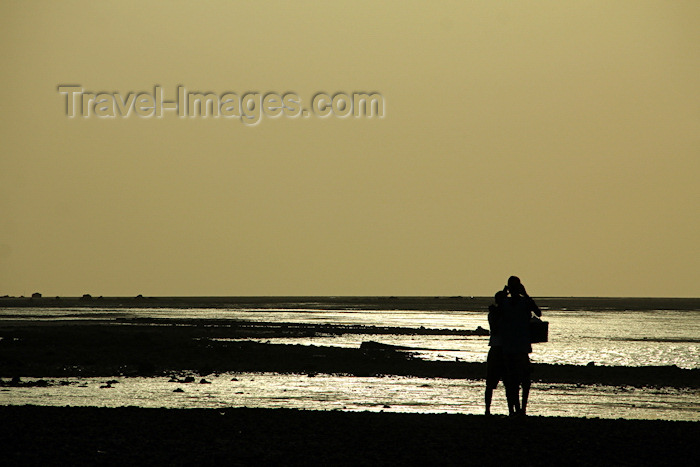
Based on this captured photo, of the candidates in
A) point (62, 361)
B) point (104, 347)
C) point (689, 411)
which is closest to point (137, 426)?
point (689, 411)

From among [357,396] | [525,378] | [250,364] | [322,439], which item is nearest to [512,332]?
[525,378]

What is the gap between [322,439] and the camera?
50.2ft

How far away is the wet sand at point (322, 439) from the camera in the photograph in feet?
43.8

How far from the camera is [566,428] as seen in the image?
17.0 metres

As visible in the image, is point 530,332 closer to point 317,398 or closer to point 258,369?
point 317,398

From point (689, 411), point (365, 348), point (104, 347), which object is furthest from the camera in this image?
point (365, 348)

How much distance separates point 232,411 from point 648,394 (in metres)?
22.2

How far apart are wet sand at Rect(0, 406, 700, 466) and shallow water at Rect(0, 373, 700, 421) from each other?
27.5 ft

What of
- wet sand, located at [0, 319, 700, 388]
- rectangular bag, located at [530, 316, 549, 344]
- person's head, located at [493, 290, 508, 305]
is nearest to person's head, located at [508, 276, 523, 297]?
person's head, located at [493, 290, 508, 305]

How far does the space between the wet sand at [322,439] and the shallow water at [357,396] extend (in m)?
8.37

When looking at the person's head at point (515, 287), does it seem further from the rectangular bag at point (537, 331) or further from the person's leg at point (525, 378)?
the person's leg at point (525, 378)

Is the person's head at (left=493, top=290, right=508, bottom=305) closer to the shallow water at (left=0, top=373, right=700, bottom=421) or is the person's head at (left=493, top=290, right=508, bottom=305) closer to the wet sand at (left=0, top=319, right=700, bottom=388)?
the shallow water at (left=0, top=373, right=700, bottom=421)

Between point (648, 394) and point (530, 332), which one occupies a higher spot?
point (530, 332)

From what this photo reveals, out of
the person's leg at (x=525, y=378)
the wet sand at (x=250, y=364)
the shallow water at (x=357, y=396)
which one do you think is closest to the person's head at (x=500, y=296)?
the person's leg at (x=525, y=378)
